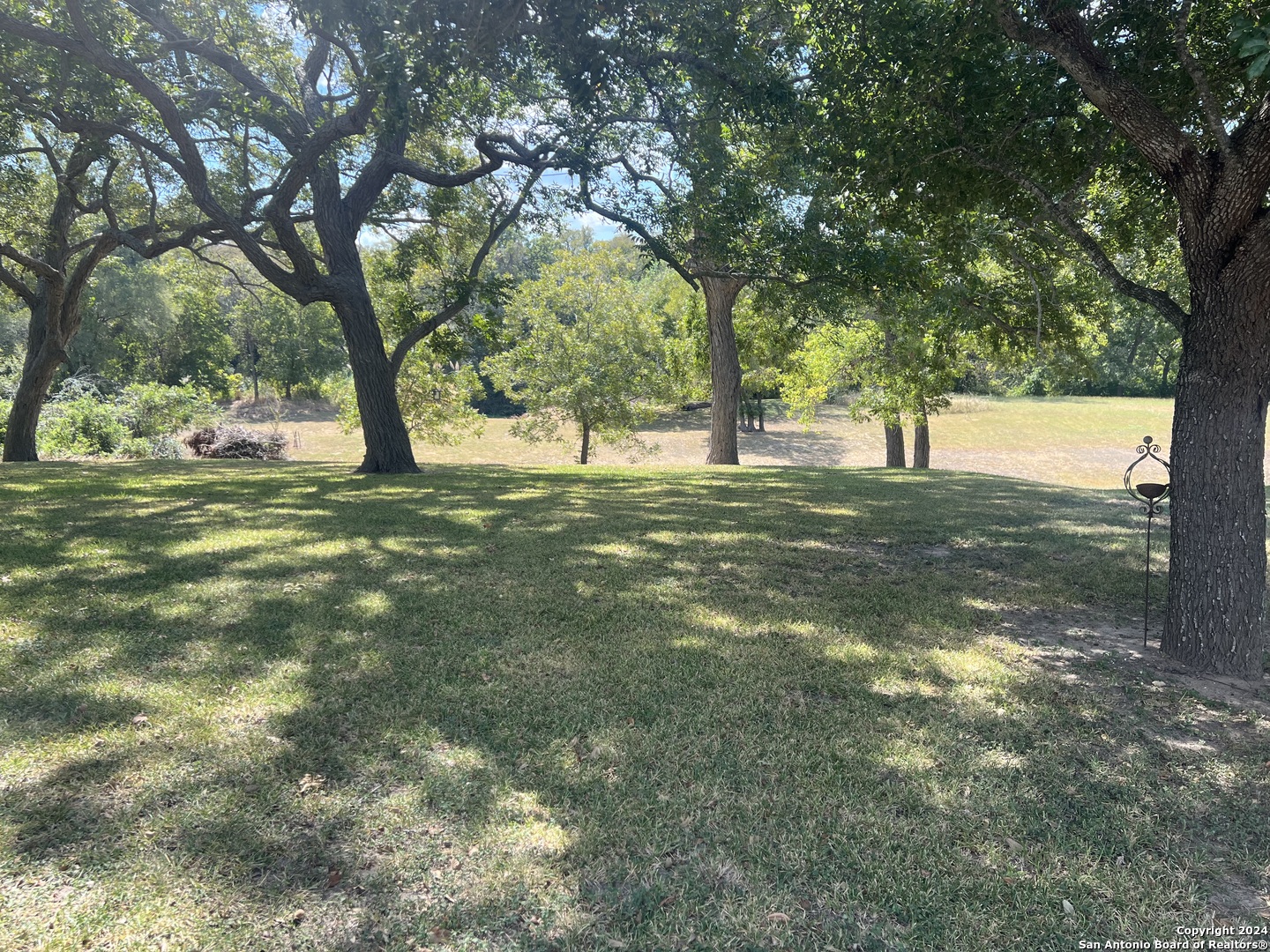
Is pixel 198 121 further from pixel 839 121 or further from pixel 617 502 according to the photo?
pixel 839 121

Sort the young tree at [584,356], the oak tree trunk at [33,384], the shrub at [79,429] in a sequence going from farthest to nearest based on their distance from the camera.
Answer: the young tree at [584,356], the shrub at [79,429], the oak tree trunk at [33,384]

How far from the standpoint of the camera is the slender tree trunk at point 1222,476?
141 inches

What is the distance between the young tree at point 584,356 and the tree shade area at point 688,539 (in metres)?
12.1

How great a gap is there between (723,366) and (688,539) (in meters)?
10.5

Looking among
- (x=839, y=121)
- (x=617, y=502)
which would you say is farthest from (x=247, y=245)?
(x=839, y=121)

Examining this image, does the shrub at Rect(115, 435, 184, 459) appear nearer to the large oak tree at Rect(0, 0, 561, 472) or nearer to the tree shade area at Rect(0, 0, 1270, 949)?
the tree shade area at Rect(0, 0, 1270, 949)

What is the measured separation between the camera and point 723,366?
653 inches

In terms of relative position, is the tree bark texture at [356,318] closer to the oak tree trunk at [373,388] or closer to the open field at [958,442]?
the oak tree trunk at [373,388]

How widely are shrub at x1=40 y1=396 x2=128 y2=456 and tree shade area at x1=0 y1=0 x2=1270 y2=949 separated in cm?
523

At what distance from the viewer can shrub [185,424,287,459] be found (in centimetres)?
2047

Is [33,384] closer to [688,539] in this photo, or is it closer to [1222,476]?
[688,539]

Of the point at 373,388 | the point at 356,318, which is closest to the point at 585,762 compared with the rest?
the point at 373,388

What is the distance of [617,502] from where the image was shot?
362 inches

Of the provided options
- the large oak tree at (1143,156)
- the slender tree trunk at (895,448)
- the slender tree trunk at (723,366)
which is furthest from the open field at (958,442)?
the large oak tree at (1143,156)
